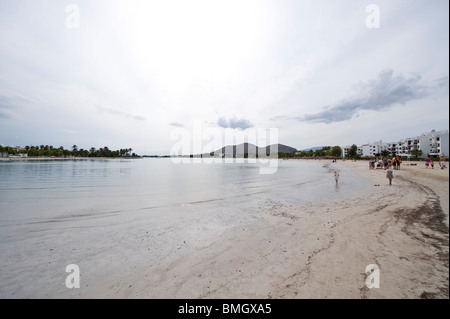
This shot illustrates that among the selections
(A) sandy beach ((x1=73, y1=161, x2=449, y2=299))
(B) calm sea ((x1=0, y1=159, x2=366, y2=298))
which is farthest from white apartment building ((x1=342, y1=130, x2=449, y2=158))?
(B) calm sea ((x1=0, y1=159, x2=366, y2=298))

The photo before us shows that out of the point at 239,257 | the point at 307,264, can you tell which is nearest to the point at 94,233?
the point at 239,257

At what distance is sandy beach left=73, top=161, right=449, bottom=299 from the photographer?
3549 millimetres

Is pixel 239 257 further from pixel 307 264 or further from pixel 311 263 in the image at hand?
pixel 311 263

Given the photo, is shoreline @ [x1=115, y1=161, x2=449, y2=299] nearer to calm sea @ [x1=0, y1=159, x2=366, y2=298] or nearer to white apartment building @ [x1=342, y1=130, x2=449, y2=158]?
calm sea @ [x1=0, y1=159, x2=366, y2=298]

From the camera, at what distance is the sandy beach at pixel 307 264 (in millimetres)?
3549

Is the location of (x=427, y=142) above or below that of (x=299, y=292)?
above

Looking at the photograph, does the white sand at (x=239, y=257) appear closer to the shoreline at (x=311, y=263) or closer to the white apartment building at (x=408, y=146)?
the shoreline at (x=311, y=263)

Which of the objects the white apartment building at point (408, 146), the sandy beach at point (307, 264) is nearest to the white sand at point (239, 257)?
the sandy beach at point (307, 264)

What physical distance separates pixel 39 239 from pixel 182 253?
19.5 feet

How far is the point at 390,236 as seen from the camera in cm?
589

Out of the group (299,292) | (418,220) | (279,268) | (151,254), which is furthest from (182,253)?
(418,220)

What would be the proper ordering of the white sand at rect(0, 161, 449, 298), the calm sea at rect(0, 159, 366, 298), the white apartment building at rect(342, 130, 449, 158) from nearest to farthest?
the white sand at rect(0, 161, 449, 298) → the calm sea at rect(0, 159, 366, 298) → the white apartment building at rect(342, 130, 449, 158)
